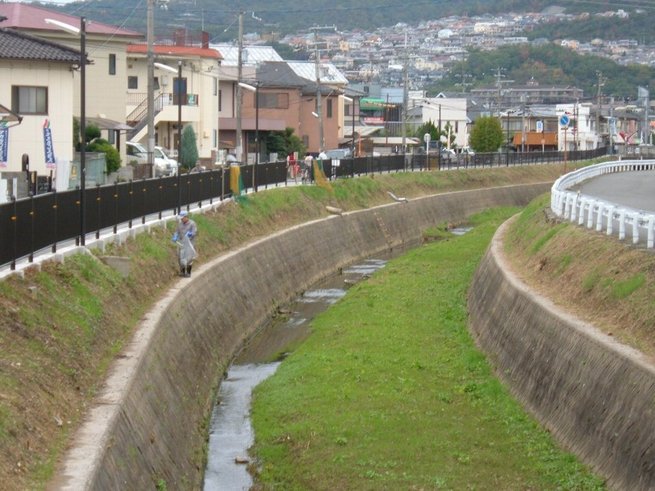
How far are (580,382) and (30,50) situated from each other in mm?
29567

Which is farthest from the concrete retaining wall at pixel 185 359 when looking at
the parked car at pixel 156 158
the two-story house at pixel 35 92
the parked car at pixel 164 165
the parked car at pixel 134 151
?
the parked car at pixel 134 151

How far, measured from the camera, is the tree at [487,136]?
106m

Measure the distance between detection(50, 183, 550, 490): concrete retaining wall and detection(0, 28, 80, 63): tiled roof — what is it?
9324 mm

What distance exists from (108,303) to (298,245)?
20.6m

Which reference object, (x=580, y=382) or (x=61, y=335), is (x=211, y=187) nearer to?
(x=61, y=335)

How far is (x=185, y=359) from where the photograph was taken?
955 inches

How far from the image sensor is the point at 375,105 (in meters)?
142

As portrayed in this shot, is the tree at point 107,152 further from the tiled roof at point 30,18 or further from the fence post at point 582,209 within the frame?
the fence post at point 582,209

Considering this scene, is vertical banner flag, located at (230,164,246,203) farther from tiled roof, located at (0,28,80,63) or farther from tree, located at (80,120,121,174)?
tiled roof, located at (0,28,80,63)

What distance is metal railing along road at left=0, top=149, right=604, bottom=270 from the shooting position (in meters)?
21.6

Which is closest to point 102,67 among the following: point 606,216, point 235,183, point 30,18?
point 30,18

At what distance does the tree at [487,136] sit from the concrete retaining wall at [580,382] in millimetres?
79298

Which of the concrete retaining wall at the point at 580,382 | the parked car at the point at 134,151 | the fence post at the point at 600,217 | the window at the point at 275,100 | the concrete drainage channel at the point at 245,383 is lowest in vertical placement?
the concrete drainage channel at the point at 245,383

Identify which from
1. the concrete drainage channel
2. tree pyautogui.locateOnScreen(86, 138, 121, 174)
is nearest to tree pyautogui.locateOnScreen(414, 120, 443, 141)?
tree pyautogui.locateOnScreen(86, 138, 121, 174)
